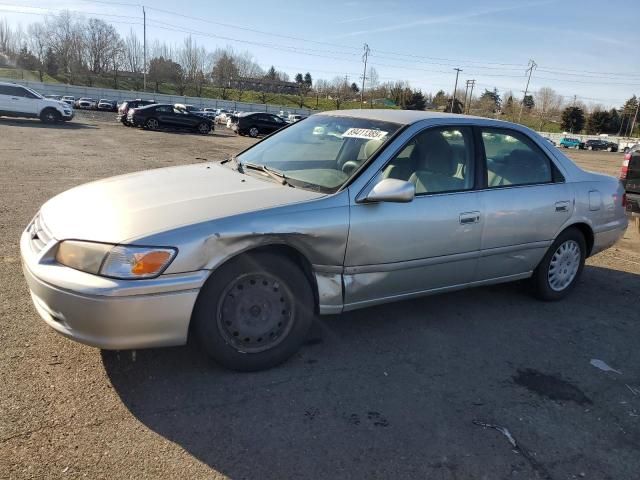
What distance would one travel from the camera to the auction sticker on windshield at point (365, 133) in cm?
371

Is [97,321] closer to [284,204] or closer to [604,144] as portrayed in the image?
[284,204]

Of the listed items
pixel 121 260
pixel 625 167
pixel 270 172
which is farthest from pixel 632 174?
pixel 121 260

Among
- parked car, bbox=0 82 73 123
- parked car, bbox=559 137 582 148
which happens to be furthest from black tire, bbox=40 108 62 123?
parked car, bbox=559 137 582 148

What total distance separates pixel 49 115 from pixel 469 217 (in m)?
25.9

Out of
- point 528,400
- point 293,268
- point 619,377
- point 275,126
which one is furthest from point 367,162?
point 275,126

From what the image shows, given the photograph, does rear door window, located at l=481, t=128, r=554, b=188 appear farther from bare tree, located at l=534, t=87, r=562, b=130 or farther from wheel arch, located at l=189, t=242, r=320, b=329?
bare tree, located at l=534, t=87, r=562, b=130

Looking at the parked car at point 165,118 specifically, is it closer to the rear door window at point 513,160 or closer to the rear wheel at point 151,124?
the rear wheel at point 151,124

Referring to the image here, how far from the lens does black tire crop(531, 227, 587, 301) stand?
4.55m

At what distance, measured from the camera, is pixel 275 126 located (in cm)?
3098

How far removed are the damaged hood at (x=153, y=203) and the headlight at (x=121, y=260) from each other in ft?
0.20

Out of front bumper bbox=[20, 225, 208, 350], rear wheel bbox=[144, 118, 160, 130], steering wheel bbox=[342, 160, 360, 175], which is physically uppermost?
steering wheel bbox=[342, 160, 360, 175]

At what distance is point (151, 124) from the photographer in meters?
28.1

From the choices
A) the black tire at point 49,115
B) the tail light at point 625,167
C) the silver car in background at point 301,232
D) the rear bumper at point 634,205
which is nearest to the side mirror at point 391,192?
the silver car in background at point 301,232

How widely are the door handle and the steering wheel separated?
0.90m
